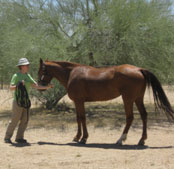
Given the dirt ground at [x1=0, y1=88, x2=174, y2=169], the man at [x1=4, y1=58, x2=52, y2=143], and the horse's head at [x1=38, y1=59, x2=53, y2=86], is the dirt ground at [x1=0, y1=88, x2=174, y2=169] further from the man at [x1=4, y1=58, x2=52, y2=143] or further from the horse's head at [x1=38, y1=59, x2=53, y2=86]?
the horse's head at [x1=38, y1=59, x2=53, y2=86]

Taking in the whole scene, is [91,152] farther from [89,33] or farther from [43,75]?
[89,33]

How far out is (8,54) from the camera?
32.8 feet

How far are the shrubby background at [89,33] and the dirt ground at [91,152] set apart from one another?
9.25ft

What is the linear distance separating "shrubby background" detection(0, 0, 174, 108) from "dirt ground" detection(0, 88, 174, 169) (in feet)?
9.25

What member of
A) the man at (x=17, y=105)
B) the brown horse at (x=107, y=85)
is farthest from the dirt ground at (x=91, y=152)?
the brown horse at (x=107, y=85)

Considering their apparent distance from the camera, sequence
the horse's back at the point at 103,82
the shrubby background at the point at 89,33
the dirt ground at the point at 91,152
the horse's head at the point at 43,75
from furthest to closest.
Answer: the shrubby background at the point at 89,33, the horse's head at the point at 43,75, the horse's back at the point at 103,82, the dirt ground at the point at 91,152

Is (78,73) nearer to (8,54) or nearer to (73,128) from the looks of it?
(73,128)

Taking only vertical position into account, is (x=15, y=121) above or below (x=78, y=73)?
below

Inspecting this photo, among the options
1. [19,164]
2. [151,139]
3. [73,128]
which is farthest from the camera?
[73,128]

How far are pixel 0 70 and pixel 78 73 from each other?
17.1 ft

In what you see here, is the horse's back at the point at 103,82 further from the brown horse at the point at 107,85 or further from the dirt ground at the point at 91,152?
the dirt ground at the point at 91,152

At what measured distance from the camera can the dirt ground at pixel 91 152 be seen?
15.6ft

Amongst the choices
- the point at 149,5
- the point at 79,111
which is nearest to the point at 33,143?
the point at 79,111

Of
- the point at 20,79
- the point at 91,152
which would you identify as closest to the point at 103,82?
the point at 91,152
